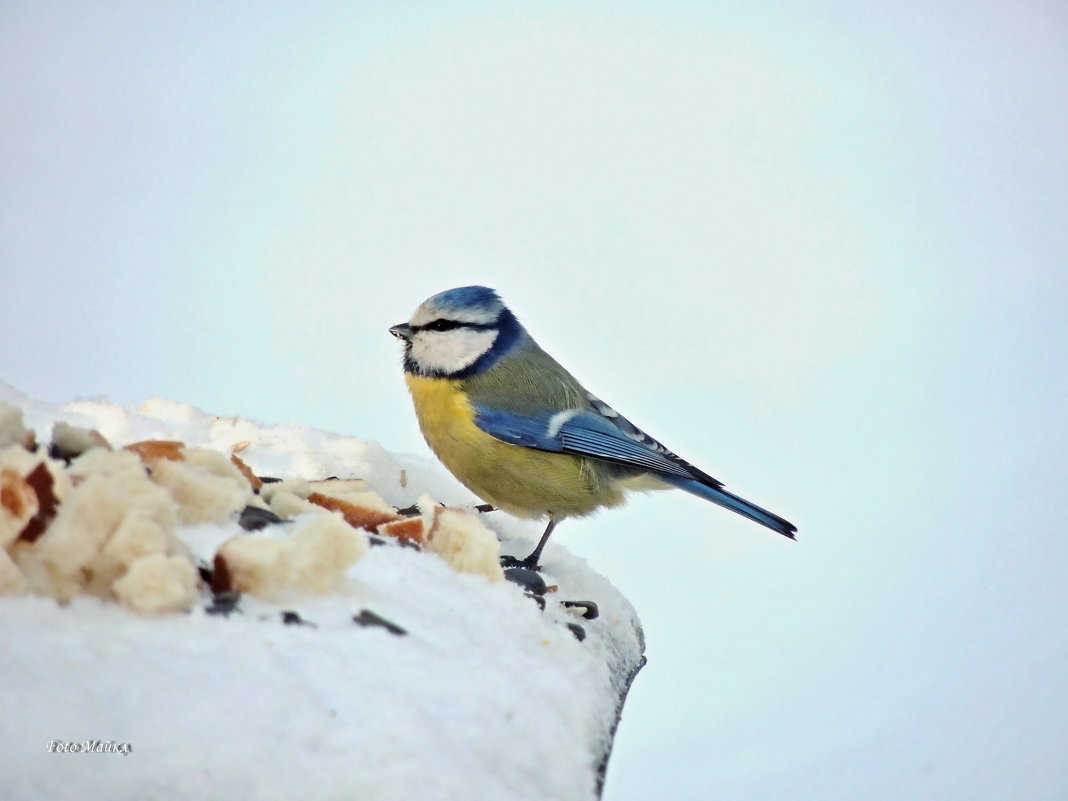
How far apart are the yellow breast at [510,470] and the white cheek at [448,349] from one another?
5 cm

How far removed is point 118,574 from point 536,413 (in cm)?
77

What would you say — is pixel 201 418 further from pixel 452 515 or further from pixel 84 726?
pixel 84 726

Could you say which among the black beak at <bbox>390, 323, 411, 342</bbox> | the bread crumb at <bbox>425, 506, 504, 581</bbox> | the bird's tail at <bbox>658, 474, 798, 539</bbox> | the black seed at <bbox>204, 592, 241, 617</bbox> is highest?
the black beak at <bbox>390, 323, 411, 342</bbox>

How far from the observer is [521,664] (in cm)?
73

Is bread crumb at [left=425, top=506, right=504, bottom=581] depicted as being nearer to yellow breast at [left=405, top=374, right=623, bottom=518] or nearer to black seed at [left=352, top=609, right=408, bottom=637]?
black seed at [left=352, top=609, right=408, bottom=637]

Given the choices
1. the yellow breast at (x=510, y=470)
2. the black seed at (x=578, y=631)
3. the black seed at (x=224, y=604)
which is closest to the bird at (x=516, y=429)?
the yellow breast at (x=510, y=470)

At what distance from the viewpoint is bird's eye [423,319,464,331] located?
4.65 feet

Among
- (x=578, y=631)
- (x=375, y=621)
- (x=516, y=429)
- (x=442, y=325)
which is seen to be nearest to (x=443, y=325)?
(x=442, y=325)

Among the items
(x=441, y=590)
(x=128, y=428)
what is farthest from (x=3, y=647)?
(x=128, y=428)

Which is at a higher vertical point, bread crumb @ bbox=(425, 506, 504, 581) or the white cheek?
the white cheek

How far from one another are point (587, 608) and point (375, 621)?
0.32 meters

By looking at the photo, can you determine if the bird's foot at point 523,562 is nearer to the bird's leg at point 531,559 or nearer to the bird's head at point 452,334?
the bird's leg at point 531,559

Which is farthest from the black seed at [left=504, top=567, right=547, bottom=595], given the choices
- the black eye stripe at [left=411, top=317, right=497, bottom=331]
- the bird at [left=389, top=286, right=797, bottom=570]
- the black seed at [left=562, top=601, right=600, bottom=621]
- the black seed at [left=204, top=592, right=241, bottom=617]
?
the black eye stripe at [left=411, top=317, right=497, bottom=331]

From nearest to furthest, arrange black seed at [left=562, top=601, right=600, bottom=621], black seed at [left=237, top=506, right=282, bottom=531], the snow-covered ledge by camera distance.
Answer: the snow-covered ledge < black seed at [left=237, top=506, right=282, bottom=531] < black seed at [left=562, top=601, right=600, bottom=621]
